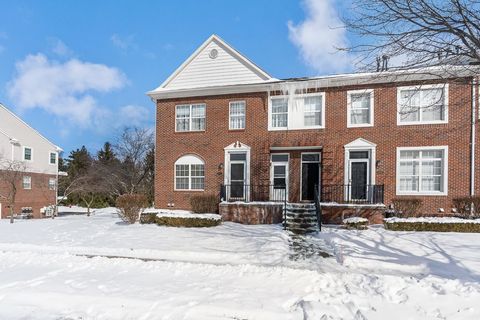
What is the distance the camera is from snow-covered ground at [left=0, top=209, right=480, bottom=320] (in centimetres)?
520

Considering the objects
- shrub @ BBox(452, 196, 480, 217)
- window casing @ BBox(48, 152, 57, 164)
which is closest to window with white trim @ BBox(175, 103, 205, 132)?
shrub @ BBox(452, 196, 480, 217)

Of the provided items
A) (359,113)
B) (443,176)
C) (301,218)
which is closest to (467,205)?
(443,176)

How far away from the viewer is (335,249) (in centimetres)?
899

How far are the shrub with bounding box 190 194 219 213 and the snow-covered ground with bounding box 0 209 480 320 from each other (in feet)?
14.9

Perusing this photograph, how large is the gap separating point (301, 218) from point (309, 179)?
10.5 ft

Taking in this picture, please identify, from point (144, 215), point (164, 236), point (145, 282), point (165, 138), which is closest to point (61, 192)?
point (165, 138)

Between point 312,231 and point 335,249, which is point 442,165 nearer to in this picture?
point 312,231

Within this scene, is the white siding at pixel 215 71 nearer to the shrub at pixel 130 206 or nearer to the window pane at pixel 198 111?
the window pane at pixel 198 111

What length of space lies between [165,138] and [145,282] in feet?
40.9

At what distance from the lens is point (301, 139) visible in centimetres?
1620

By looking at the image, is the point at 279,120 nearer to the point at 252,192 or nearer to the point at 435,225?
the point at 252,192

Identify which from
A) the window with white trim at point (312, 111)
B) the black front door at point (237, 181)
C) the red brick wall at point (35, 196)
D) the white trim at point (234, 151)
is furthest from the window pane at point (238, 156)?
the red brick wall at point (35, 196)

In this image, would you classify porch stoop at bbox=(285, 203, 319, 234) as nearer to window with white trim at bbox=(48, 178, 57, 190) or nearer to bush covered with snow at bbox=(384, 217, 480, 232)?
bush covered with snow at bbox=(384, 217, 480, 232)

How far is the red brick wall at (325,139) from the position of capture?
14.3 metres
